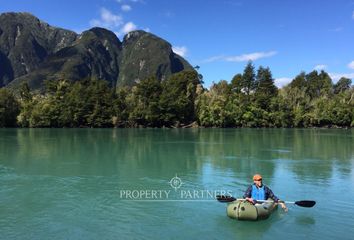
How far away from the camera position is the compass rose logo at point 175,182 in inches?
1040

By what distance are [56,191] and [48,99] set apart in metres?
118

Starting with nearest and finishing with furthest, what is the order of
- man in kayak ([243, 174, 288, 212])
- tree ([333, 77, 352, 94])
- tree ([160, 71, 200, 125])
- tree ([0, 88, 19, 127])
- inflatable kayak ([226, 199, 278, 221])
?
1. inflatable kayak ([226, 199, 278, 221])
2. man in kayak ([243, 174, 288, 212])
3. tree ([0, 88, 19, 127])
4. tree ([160, 71, 200, 125])
5. tree ([333, 77, 352, 94])

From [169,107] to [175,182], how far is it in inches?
4044

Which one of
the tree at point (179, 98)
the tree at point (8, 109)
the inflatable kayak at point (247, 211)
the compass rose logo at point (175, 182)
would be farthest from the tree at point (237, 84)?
the inflatable kayak at point (247, 211)

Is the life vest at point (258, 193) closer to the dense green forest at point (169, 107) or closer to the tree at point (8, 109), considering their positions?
the dense green forest at point (169, 107)

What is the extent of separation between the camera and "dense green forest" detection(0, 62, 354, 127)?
13112cm

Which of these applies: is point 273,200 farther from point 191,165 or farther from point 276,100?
point 276,100

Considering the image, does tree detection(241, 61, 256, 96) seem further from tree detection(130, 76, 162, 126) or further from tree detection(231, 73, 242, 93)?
tree detection(130, 76, 162, 126)

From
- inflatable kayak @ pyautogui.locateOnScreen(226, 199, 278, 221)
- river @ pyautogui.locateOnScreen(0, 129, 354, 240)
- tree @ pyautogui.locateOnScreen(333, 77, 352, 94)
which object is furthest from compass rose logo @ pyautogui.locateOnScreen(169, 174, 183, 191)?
tree @ pyautogui.locateOnScreen(333, 77, 352, 94)

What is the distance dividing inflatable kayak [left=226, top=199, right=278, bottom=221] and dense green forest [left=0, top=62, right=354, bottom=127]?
112 m

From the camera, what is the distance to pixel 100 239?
15461mm

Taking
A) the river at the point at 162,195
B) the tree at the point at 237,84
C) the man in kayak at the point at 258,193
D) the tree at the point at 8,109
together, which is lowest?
the river at the point at 162,195

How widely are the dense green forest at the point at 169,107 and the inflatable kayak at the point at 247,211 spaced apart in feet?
368

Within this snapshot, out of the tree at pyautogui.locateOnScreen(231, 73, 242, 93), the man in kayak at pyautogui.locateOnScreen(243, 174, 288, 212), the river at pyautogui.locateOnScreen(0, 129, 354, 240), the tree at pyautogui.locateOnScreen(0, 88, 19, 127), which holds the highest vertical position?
the tree at pyautogui.locateOnScreen(231, 73, 242, 93)
